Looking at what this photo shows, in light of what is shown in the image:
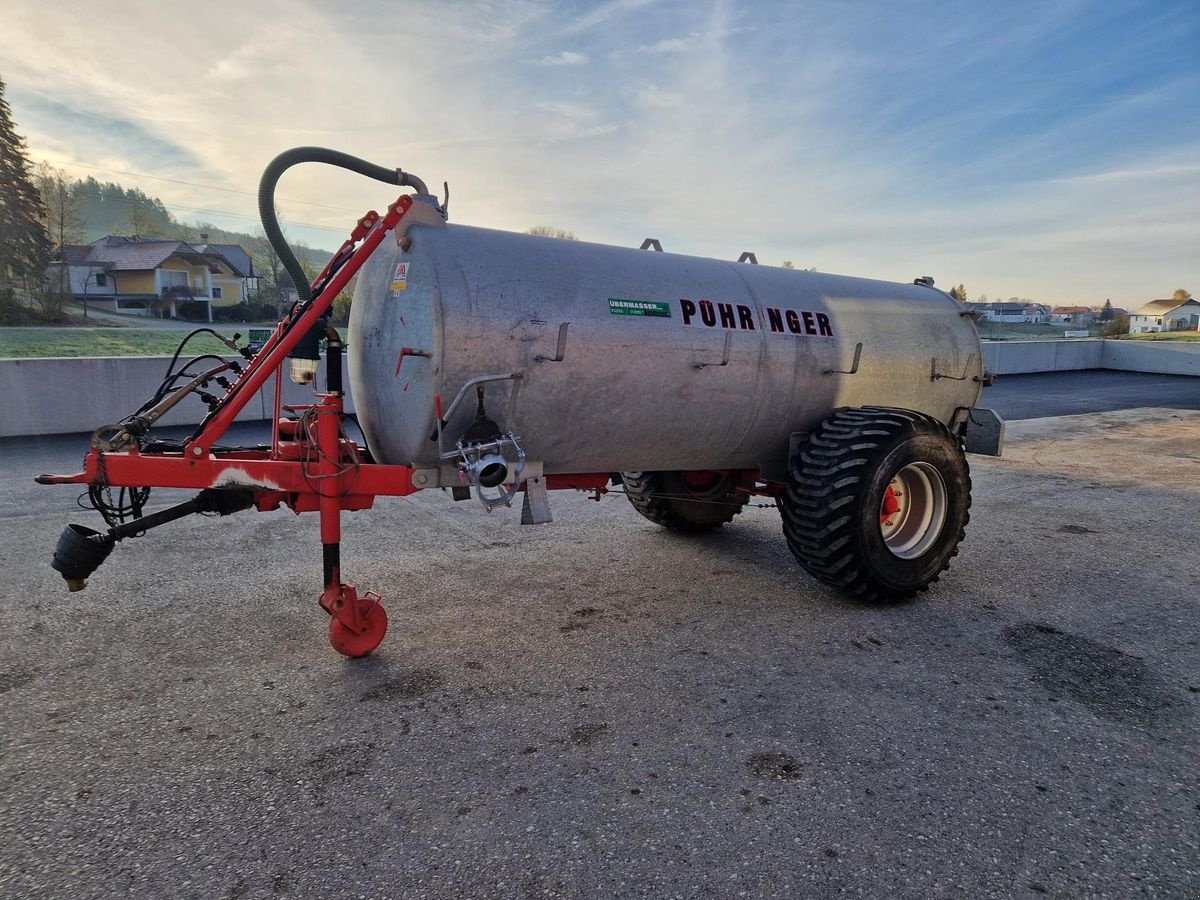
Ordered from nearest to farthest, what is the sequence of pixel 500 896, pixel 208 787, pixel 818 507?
pixel 500 896 < pixel 208 787 < pixel 818 507

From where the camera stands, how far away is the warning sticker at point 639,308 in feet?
13.6

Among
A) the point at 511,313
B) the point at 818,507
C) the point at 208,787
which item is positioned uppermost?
the point at 511,313

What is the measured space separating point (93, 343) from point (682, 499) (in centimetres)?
1867

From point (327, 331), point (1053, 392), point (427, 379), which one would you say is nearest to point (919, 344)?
point (427, 379)

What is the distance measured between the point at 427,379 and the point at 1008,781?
309 centimetres

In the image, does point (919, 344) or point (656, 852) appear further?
point (919, 344)

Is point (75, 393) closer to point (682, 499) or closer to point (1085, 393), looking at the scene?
point (682, 499)

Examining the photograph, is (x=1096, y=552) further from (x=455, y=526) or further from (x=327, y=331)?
(x=327, y=331)

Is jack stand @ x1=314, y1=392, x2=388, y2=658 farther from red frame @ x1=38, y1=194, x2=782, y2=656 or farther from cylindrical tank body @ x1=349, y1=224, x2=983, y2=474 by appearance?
cylindrical tank body @ x1=349, y1=224, x2=983, y2=474

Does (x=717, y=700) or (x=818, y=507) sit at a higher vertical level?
(x=818, y=507)

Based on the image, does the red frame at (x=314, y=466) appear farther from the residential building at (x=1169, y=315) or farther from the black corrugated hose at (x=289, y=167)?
the residential building at (x=1169, y=315)

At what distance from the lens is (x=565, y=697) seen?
3.55 metres

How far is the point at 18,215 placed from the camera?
29094mm

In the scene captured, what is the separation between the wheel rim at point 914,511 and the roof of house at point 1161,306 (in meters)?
70.5
